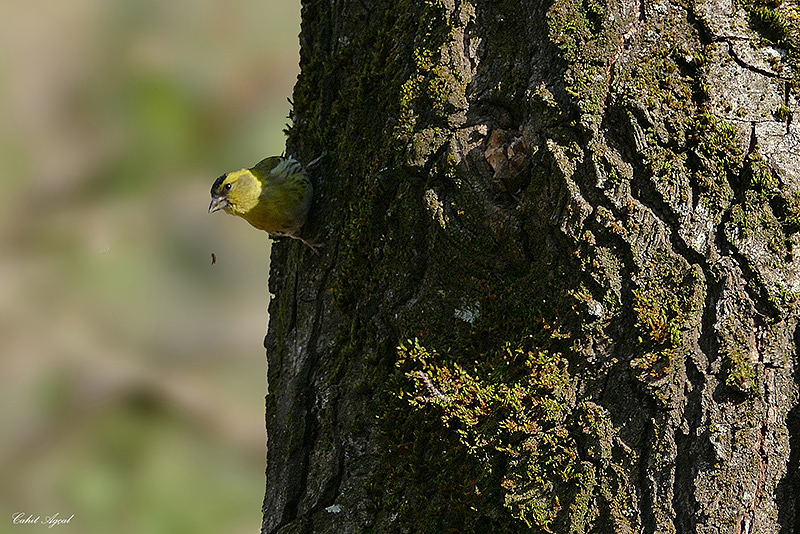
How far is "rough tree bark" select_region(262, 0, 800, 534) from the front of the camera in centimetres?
161

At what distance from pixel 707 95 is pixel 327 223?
113 cm

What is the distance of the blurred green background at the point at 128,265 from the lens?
4863 millimetres

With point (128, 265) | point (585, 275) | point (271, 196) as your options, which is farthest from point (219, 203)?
point (585, 275)

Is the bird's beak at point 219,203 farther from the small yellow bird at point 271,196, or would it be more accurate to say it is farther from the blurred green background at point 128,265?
the blurred green background at point 128,265

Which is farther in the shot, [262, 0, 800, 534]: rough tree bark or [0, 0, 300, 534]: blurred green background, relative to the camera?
[0, 0, 300, 534]: blurred green background

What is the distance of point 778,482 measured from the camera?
5.21 ft

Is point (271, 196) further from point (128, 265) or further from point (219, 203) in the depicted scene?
point (128, 265)

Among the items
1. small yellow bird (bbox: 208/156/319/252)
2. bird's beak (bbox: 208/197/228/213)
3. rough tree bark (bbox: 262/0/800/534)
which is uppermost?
bird's beak (bbox: 208/197/228/213)

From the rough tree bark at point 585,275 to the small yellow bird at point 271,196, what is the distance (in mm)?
499

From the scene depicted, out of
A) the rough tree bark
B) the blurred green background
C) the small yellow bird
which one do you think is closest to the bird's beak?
the small yellow bird

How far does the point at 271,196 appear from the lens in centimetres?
282

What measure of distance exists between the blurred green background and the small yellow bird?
1.44m

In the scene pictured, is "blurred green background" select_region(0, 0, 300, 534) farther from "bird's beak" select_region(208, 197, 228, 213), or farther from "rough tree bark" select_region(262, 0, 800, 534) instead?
"rough tree bark" select_region(262, 0, 800, 534)

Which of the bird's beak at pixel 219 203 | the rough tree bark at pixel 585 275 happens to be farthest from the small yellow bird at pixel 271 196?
the rough tree bark at pixel 585 275
